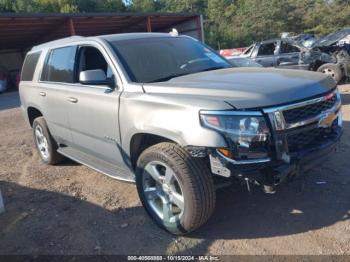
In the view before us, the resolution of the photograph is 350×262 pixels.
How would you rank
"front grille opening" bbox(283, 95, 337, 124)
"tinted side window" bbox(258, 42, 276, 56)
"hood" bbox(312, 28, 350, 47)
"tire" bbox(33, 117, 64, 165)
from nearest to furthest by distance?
1. "front grille opening" bbox(283, 95, 337, 124)
2. "tire" bbox(33, 117, 64, 165)
3. "hood" bbox(312, 28, 350, 47)
4. "tinted side window" bbox(258, 42, 276, 56)

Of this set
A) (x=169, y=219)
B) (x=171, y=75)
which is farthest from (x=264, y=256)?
(x=171, y=75)

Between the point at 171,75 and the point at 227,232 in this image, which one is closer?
the point at 227,232

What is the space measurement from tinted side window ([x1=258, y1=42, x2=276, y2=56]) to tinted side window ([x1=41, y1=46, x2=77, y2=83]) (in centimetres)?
865

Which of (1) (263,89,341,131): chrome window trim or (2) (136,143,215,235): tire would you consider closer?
(1) (263,89,341,131): chrome window trim

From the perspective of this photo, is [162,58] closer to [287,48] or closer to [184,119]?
[184,119]

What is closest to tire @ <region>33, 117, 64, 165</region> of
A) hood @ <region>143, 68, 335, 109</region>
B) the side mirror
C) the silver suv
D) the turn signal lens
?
the silver suv

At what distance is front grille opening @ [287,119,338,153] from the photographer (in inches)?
129

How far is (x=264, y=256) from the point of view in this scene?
3246 mm

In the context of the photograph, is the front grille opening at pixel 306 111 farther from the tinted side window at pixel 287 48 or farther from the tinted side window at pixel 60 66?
the tinted side window at pixel 287 48

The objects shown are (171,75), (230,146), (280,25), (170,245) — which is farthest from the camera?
(280,25)

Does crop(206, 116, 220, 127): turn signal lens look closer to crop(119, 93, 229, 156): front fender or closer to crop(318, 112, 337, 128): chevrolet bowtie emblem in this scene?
crop(119, 93, 229, 156): front fender

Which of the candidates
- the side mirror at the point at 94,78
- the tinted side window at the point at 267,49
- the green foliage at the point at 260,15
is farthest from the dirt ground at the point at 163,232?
the green foliage at the point at 260,15

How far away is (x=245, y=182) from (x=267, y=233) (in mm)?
717

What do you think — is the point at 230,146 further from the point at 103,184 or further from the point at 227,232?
the point at 103,184
